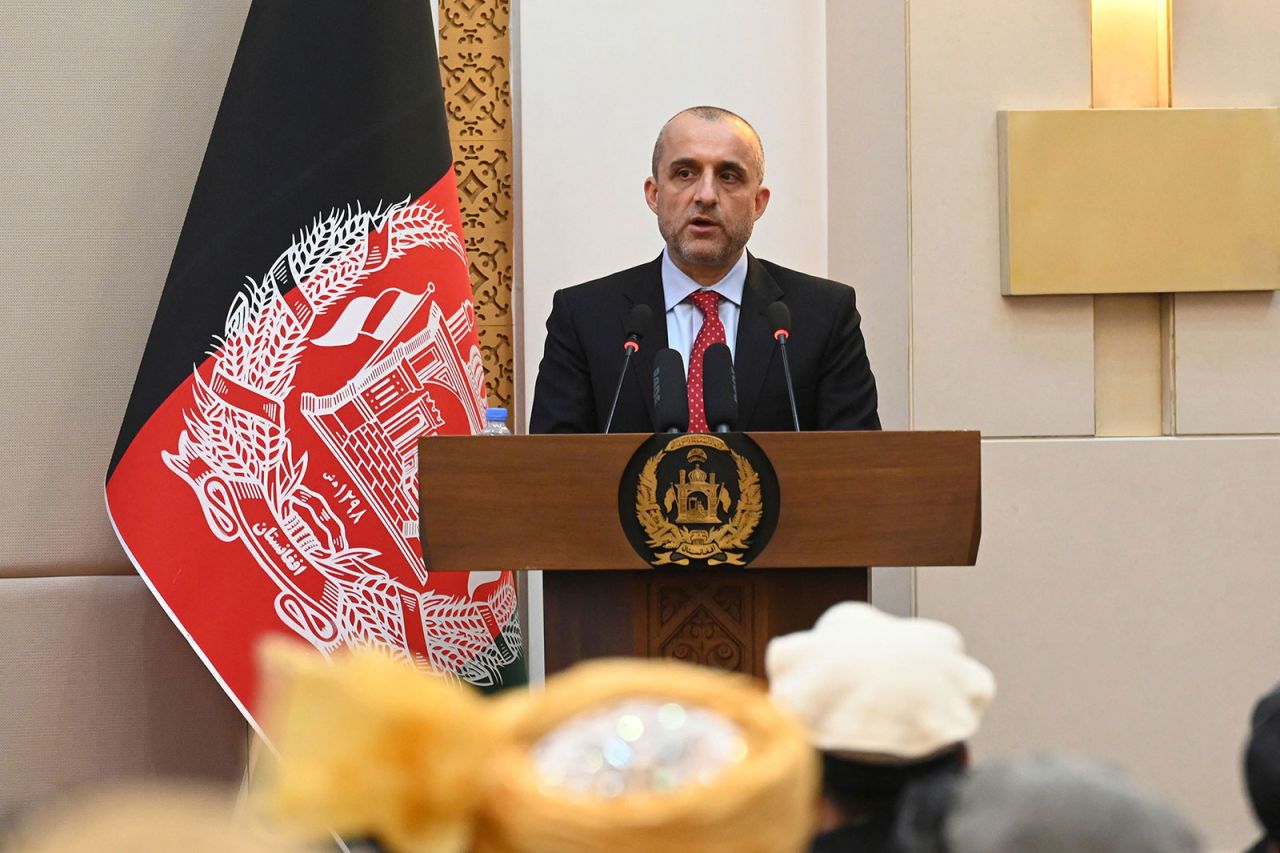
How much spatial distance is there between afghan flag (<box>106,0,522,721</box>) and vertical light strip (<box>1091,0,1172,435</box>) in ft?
7.25

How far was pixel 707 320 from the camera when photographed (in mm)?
3613

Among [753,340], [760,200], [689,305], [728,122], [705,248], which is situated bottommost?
[753,340]

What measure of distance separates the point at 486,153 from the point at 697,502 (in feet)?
7.50

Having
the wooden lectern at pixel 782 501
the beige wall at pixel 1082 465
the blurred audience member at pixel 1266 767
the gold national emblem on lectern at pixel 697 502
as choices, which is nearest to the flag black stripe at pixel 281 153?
the wooden lectern at pixel 782 501

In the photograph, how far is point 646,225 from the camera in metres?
4.56

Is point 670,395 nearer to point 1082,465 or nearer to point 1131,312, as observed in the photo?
point 1082,465

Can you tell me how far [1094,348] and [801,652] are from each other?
385cm

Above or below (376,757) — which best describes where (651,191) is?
above

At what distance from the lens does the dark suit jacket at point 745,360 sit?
3.51 m

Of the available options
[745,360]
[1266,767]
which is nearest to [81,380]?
[745,360]

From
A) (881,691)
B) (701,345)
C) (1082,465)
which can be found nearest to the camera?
(881,691)

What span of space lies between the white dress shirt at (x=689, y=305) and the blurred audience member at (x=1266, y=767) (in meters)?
2.76

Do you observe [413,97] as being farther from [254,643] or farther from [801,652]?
[801,652]

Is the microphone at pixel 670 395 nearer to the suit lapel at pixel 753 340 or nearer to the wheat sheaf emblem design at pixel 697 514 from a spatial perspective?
the wheat sheaf emblem design at pixel 697 514
